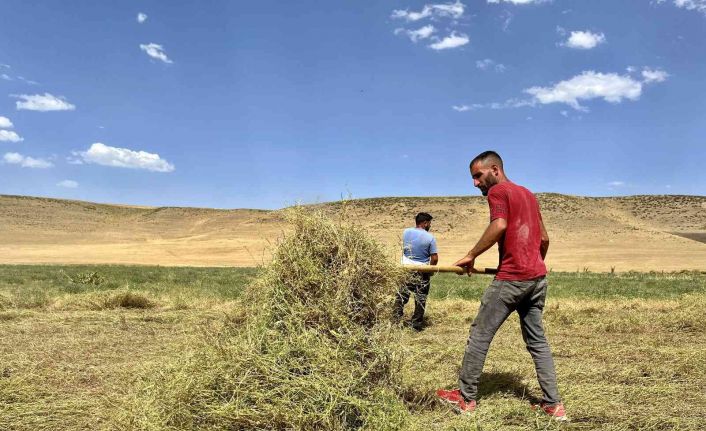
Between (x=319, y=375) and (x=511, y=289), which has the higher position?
(x=511, y=289)

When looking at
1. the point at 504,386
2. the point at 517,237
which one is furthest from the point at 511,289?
the point at 504,386

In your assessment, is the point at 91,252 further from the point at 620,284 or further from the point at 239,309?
the point at 239,309

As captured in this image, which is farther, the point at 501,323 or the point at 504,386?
the point at 504,386

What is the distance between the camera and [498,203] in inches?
171

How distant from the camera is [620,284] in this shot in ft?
53.9

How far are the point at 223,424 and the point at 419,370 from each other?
2.32m

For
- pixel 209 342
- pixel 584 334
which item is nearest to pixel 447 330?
pixel 584 334

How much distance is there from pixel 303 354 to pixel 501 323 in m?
1.68

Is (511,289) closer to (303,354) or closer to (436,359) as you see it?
(303,354)

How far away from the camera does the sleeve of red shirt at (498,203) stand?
4312mm

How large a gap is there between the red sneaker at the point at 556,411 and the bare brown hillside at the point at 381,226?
2487 centimetres

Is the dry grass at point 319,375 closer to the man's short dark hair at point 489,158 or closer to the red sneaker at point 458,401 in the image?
the red sneaker at point 458,401

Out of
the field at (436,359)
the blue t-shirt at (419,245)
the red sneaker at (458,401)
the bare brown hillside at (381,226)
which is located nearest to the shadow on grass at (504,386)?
the field at (436,359)

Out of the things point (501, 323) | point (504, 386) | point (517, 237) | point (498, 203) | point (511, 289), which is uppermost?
point (498, 203)
